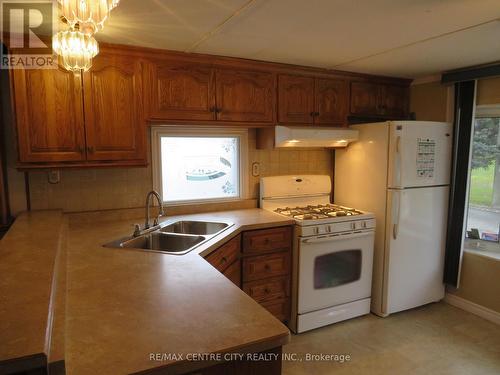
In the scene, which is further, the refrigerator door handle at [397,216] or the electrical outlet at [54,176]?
the refrigerator door handle at [397,216]

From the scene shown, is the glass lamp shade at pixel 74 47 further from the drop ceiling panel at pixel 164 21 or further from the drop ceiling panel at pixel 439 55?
the drop ceiling panel at pixel 439 55

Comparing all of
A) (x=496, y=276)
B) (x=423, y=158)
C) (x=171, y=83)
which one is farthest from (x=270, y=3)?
(x=496, y=276)

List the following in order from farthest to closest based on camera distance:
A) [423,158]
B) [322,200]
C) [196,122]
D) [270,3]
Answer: [322,200] < [423,158] < [196,122] < [270,3]

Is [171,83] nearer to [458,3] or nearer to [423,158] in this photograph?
[458,3]

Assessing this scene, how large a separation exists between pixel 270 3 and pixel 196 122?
116 cm

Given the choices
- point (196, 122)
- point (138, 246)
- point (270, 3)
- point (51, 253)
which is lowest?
point (138, 246)

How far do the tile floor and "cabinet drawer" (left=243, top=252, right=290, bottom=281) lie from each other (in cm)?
54

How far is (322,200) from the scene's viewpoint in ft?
11.2

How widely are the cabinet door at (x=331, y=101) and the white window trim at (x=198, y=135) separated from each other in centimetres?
71

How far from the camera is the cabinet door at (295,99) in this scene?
9.52 ft

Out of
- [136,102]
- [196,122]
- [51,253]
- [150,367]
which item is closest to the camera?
[150,367]

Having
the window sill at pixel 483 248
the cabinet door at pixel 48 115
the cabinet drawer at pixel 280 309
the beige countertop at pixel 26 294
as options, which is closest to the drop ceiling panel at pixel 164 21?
the cabinet door at pixel 48 115

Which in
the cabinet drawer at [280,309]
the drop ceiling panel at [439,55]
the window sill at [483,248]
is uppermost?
the drop ceiling panel at [439,55]

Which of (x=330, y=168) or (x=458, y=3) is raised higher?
(x=458, y=3)
